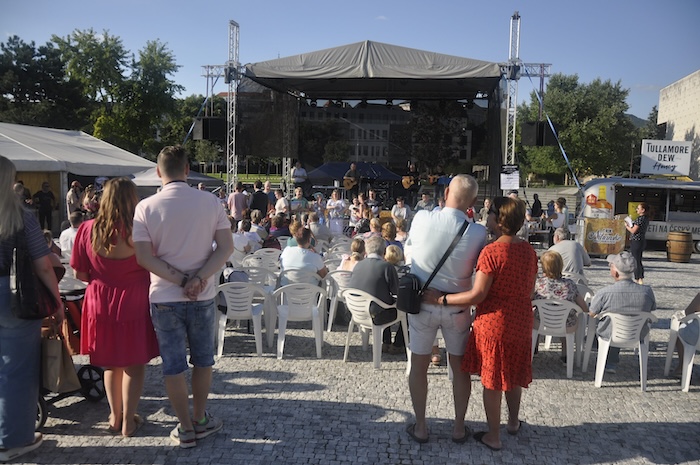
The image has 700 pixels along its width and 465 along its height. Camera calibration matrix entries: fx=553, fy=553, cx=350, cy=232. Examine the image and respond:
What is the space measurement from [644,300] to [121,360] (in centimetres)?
378

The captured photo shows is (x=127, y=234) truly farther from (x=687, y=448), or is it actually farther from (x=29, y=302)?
(x=687, y=448)

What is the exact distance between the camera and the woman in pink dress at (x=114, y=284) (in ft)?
9.57

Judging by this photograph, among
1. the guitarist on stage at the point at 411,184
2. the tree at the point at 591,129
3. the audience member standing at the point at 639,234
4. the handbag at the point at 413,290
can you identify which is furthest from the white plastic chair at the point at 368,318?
the tree at the point at 591,129

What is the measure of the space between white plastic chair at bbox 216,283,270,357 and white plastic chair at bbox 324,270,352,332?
2.97 feet

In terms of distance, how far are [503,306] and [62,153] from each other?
54.4ft

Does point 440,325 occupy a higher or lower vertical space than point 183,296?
lower

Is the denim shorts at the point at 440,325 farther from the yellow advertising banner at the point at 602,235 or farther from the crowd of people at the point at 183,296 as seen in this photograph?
the yellow advertising banner at the point at 602,235

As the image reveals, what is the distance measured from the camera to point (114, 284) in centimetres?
296

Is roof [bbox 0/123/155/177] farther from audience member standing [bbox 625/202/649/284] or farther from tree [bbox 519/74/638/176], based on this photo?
tree [bbox 519/74/638/176]

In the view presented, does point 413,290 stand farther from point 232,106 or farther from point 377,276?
point 232,106

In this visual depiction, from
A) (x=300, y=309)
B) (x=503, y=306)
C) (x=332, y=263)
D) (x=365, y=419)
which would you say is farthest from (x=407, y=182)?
(x=503, y=306)

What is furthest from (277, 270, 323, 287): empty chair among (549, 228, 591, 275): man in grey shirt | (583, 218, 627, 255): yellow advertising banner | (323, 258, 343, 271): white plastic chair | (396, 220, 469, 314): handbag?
(583, 218, 627, 255): yellow advertising banner

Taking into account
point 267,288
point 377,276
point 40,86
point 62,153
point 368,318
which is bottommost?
point 368,318

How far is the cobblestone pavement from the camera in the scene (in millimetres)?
3068
